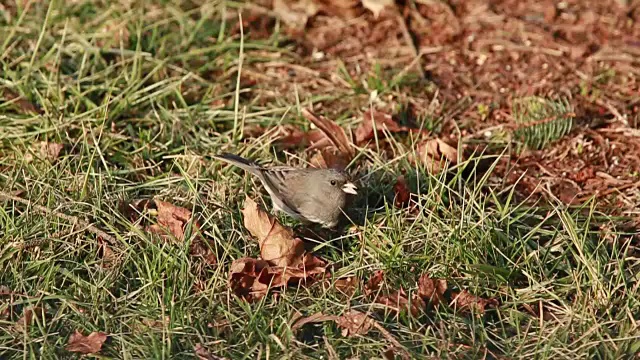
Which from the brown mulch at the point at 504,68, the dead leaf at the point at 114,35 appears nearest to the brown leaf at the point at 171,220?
the brown mulch at the point at 504,68

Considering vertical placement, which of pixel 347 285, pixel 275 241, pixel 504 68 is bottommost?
pixel 504 68

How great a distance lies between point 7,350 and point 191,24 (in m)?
2.86

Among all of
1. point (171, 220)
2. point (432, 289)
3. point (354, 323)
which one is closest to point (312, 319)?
point (354, 323)

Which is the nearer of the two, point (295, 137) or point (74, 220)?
point (74, 220)

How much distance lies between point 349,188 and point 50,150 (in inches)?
63.5

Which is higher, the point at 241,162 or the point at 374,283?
the point at 241,162

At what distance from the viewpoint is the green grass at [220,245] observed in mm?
3727

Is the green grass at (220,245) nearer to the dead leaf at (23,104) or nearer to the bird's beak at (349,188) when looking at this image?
the dead leaf at (23,104)

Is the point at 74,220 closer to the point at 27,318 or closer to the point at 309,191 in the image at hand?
the point at 27,318

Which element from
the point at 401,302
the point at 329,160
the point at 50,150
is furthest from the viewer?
the point at 329,160

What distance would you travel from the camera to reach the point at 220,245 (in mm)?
4234

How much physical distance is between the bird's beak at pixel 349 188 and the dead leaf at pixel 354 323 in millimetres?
751

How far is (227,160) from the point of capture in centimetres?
459

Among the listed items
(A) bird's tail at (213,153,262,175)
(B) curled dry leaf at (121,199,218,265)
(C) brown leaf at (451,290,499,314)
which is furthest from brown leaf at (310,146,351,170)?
(C) brown leaf at (451,290,499,314)
